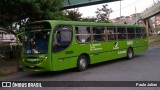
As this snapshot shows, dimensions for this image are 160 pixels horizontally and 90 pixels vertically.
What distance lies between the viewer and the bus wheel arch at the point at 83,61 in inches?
578

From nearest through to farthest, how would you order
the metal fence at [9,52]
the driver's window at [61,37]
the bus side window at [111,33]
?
the driver's window at [61,37] → the bus side window at [111,33] → the metal fence at [9,52]

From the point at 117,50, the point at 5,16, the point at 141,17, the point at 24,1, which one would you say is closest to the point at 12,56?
the point at 5,16

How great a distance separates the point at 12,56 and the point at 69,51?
31.1 ft

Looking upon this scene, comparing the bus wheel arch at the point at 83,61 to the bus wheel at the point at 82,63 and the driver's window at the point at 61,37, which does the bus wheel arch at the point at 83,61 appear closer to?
the bus wheel at the point at 82,63

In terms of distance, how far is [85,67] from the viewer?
15.2 metres

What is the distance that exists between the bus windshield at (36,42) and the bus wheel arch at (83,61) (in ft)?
7.37

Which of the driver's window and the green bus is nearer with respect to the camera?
the green bus

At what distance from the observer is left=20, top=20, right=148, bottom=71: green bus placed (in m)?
13.2

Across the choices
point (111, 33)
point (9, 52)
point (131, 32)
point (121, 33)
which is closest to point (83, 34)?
point (111, 33)

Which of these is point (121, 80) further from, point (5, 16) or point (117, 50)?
point (5, 16)

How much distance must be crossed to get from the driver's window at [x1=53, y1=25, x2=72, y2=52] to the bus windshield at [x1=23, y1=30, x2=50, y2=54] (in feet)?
1.22

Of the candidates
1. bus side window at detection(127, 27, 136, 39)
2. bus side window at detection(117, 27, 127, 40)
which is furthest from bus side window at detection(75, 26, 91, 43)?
bus side window at detection(127, 27, 136, 39)

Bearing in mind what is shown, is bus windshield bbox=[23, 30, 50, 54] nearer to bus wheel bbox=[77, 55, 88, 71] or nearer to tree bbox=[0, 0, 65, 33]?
bus wheel bbox=[77, 55, 88, 71]

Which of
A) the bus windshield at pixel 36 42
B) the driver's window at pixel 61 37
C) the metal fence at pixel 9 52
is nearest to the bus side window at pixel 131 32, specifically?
the driver's window at pixel 61 37
